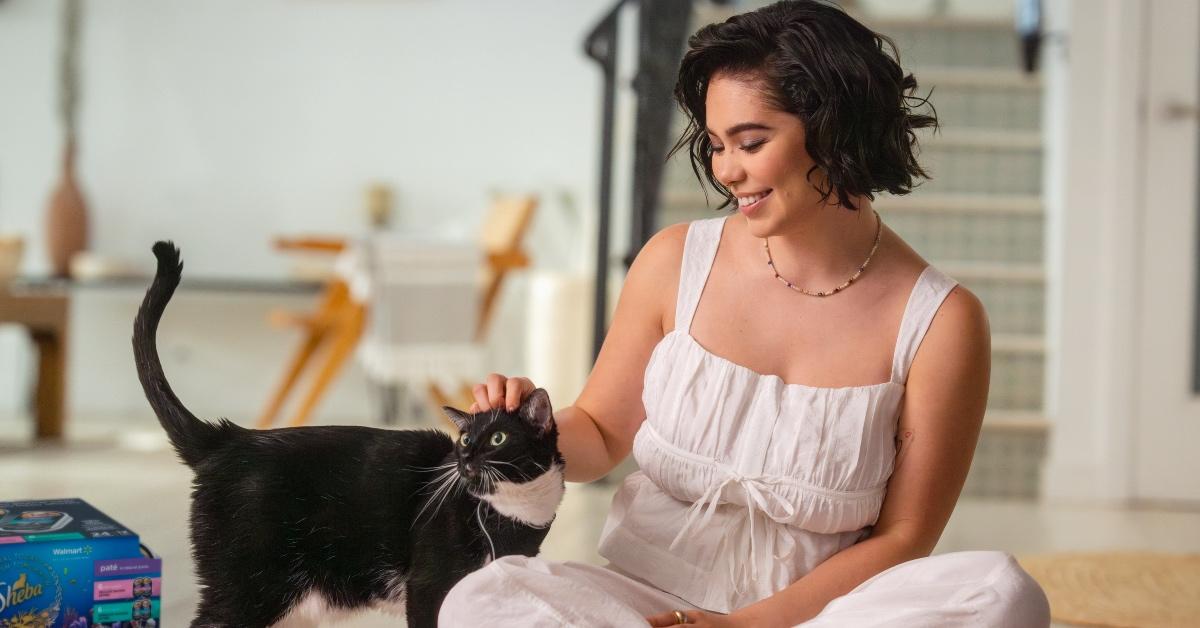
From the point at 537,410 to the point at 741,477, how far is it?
232 mm

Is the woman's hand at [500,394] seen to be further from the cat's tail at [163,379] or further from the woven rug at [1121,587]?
the woven rug at [1121,587]

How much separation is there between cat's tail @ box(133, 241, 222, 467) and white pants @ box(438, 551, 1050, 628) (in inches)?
11.5

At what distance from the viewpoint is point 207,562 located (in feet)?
3.84

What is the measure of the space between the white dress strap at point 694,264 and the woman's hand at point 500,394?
0.24 metres

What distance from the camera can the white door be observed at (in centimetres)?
370

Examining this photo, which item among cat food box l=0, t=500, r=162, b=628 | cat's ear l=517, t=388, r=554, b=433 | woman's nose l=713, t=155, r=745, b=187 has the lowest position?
cat food box l=0, t=500, r=162, b=628

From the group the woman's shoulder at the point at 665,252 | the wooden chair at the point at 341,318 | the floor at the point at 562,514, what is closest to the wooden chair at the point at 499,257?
the wooden chair at the point at 341,318

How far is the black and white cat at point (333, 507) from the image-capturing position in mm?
1168

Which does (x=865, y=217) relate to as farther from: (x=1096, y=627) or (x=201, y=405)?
(x=201, y=405)

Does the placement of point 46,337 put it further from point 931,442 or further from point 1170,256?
point 931,442

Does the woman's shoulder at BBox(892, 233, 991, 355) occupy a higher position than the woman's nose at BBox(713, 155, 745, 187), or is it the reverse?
the woman's nose at BBox(713, 155, 745, 187)

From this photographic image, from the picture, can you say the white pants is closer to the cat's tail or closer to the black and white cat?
the black and white cat

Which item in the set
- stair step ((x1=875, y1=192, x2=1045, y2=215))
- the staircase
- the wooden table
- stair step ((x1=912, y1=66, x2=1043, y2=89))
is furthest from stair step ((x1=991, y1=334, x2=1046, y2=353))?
the wooden table

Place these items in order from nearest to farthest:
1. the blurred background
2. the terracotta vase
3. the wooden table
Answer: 1. the blurred background
2. the wooden table
3. the terracotta vase
